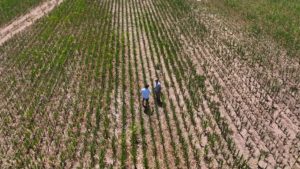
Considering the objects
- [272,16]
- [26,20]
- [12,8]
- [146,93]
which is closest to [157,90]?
[146,93]

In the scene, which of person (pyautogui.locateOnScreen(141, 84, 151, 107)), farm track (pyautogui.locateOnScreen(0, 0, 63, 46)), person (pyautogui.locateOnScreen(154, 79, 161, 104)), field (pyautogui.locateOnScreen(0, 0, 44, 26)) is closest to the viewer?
person (pyautogui.locateOnScreen(141, 84, 151, 107))

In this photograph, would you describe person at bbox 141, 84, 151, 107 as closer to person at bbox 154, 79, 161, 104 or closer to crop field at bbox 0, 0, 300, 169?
crop field at bbox 0, 0, 300, 169

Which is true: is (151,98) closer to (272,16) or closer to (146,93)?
(146,93)

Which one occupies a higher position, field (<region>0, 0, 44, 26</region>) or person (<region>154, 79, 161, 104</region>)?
person (<region>154, 79, 161, 104</region>)

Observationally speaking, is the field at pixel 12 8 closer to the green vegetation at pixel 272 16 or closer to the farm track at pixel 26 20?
the farm track at pixel 26 20

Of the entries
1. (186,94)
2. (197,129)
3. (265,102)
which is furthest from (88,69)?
(265,102)

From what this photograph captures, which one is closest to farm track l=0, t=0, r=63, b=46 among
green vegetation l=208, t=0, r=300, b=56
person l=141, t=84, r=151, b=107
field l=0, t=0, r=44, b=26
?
field l=0, t=0, r=44, b=26

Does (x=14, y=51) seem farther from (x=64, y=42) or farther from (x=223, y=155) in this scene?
(x=223, y=155)
